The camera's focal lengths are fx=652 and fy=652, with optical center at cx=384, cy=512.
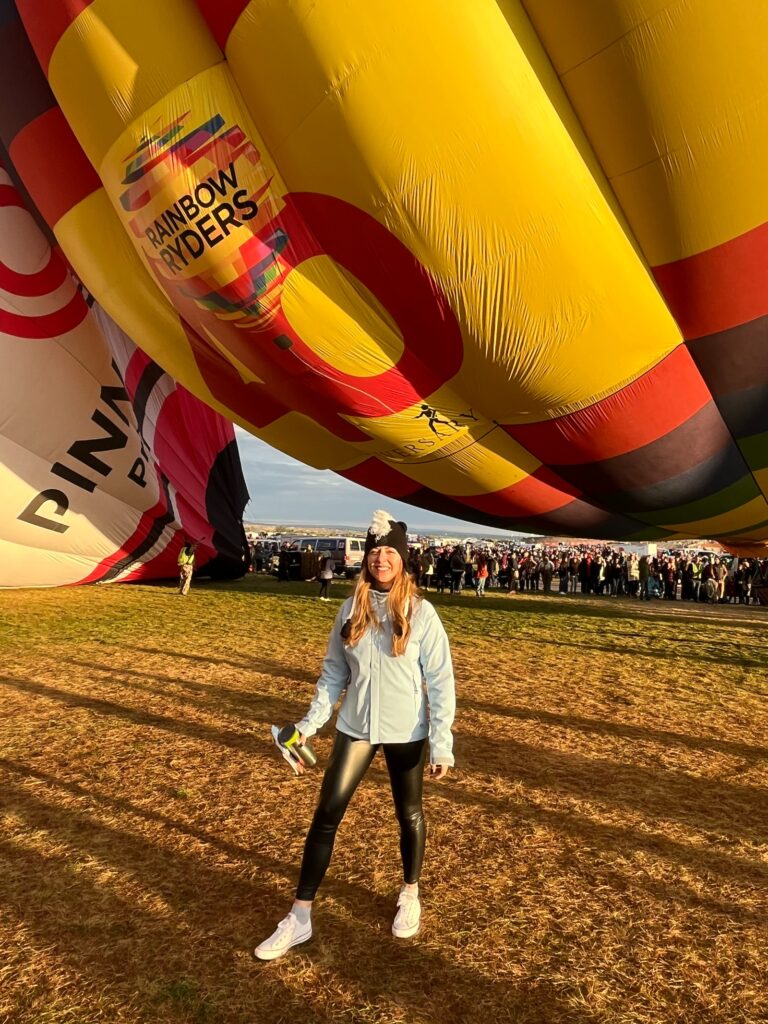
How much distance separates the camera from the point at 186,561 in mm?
15305

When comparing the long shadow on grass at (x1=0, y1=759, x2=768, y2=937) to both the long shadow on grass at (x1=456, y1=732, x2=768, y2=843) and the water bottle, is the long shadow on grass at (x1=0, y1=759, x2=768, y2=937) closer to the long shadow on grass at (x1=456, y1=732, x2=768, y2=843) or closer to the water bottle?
the long shadow on grass at (x1=456, y1=732, x2=768, y2=843)

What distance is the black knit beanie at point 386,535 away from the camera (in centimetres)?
284

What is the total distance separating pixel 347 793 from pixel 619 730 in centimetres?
384

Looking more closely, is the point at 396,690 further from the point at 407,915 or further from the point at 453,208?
the point at 453,208

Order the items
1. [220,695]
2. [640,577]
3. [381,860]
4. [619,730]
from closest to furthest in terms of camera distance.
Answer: [381,860], [619,730], [220,695], [640,577]

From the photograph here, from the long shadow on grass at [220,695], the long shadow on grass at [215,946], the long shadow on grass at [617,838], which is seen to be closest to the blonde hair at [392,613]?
the long shadow on grass at [215,946]

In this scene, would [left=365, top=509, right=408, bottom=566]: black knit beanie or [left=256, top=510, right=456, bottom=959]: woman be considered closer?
[left=256, top=510, right=456, bottom=959]: woman

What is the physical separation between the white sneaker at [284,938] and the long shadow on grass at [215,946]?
47 mm

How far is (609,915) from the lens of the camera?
9.91ft

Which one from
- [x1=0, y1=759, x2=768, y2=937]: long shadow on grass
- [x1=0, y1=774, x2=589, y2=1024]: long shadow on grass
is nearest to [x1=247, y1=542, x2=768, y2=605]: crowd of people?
[x1=0, y1=759, x2=768, y2=937]: long shadow on grass

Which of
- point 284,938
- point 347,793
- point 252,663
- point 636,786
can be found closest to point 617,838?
point 636,786

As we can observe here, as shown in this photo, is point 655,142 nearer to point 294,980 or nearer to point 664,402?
point 664,402

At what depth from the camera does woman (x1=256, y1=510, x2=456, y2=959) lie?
273 cm

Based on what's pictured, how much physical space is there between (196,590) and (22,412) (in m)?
7.33
